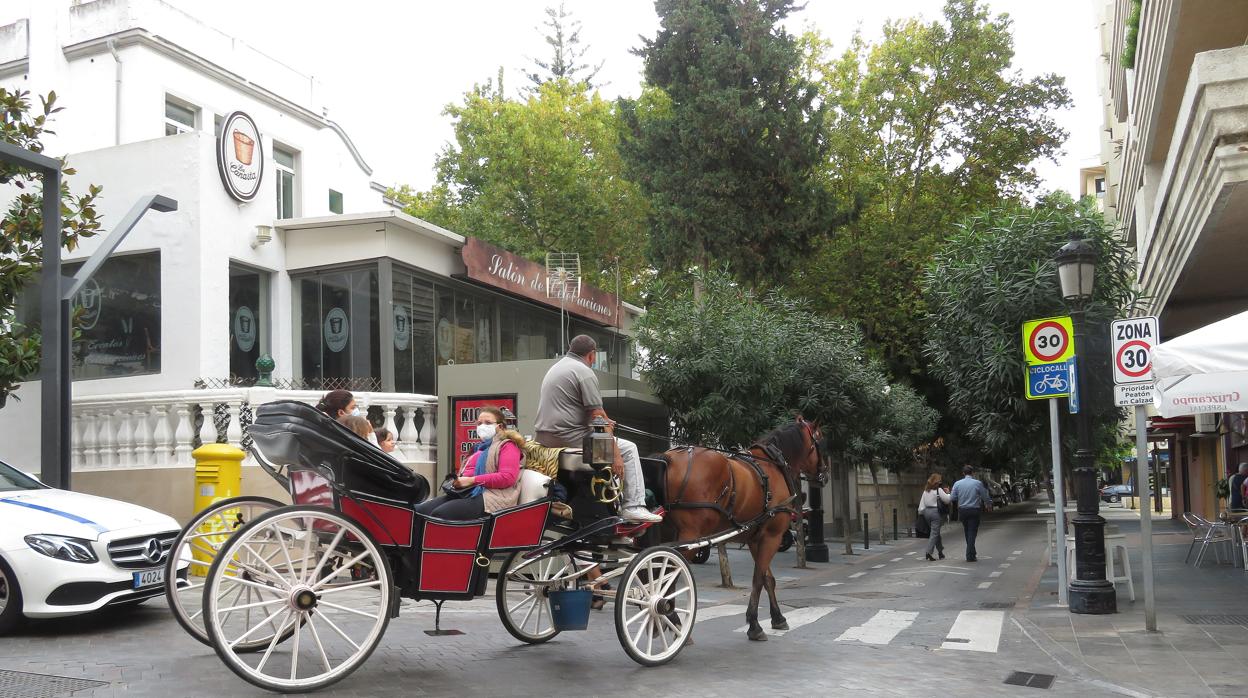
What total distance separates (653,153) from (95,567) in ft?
73.2

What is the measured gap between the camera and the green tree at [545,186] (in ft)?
117

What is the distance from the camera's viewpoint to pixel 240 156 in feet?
56.1

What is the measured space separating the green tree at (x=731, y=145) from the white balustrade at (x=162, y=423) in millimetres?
14845

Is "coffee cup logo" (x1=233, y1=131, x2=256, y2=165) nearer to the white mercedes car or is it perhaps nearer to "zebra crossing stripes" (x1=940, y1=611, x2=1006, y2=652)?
the white mercedes car

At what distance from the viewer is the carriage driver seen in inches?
321

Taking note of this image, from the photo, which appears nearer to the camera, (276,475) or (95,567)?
(276,475)

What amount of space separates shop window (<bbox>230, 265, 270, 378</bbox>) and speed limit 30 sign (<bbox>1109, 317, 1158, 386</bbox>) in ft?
42.9

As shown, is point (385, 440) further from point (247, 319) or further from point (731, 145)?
point (731, 145)

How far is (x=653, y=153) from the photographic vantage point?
95.0ft

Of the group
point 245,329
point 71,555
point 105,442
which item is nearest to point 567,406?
point 71,555

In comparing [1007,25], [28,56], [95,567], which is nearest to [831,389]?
[95,567]

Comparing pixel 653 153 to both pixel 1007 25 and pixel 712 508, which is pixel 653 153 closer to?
pixel 1007 25

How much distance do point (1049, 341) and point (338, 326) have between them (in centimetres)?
1155

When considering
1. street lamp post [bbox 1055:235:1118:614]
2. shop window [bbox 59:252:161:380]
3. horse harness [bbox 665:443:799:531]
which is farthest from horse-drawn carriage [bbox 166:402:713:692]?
shop window [bbox 59:252:161:380]
